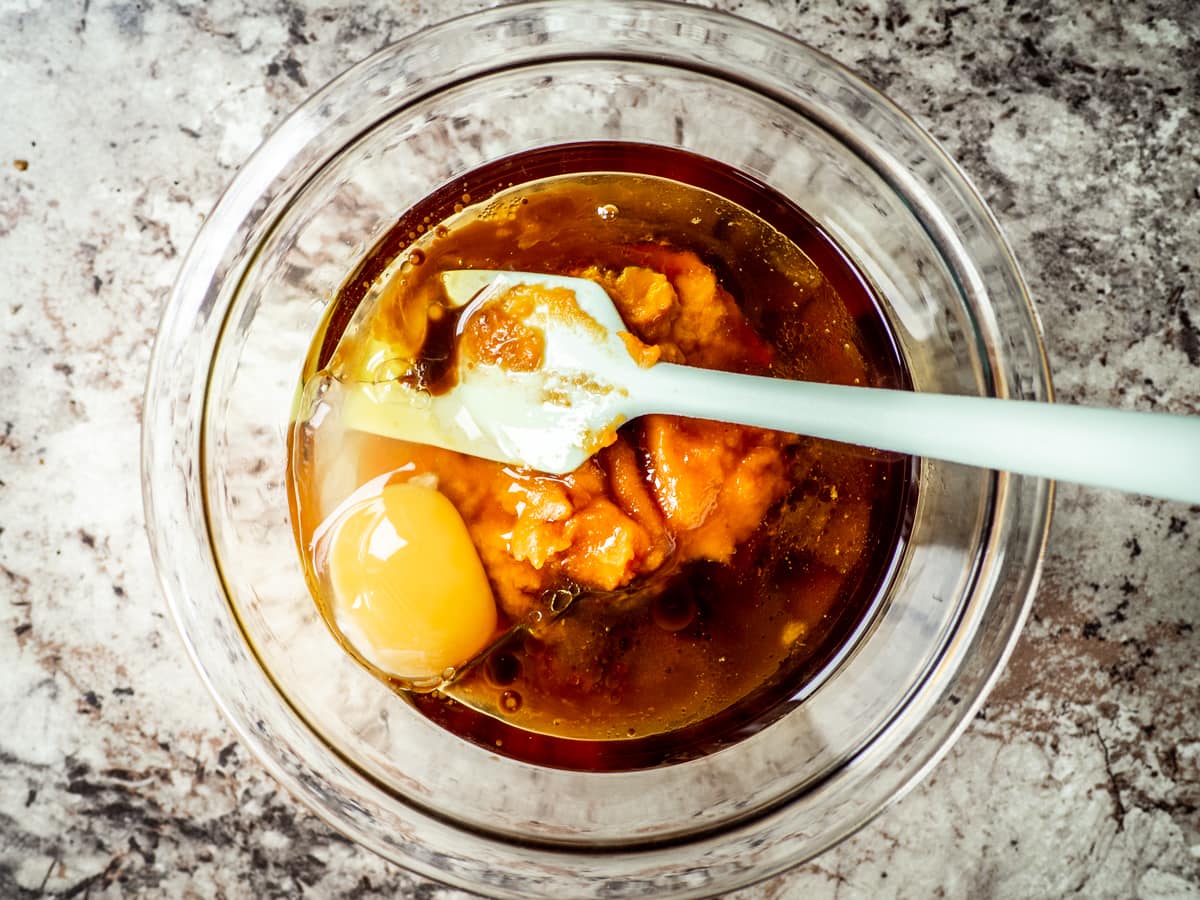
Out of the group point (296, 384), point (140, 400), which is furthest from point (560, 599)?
point (140, 400)

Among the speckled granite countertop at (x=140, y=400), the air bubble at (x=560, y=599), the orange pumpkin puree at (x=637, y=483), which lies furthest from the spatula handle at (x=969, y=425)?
the speckled granite countertop at (x=140, y=400)

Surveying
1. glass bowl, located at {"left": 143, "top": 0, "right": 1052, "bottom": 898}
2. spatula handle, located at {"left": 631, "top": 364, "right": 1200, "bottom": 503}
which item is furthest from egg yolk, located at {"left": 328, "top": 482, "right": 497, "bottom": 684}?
spatula handle, located at {"left": 631, "top": 364, "right": 1200, "bottom": 503}

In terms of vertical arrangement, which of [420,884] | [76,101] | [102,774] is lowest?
[420,884]

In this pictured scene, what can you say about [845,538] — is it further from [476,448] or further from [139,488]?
[139,488]

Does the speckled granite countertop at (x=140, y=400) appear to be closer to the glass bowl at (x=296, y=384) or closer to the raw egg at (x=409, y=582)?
the glass bowl at (x=296, y=384)

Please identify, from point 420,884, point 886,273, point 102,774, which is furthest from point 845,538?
point 102,774

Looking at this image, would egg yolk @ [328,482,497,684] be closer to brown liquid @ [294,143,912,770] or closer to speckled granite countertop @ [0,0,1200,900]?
brown liquid @ [294,143,912,770]

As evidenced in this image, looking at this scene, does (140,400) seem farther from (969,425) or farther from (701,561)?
(969,425)
